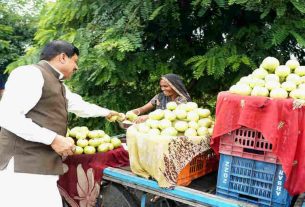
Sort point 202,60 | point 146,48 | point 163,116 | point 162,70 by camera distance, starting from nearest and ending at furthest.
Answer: point 163,116 < point 202,60 < point 162,70 < point 146,48

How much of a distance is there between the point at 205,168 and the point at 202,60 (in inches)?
69.4

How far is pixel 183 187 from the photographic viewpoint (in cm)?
283

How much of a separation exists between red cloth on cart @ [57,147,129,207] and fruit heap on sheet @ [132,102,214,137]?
1.86ft

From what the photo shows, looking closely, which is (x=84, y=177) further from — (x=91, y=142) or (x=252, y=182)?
(x=252, y=182)

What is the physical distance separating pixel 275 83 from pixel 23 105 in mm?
1836

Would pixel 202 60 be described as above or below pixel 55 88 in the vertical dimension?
above

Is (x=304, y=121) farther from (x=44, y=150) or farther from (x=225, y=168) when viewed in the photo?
(x=44, y=150)

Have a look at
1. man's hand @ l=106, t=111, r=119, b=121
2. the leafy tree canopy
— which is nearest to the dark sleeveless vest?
man's hand @ l=106, t=111, r=119, b=121

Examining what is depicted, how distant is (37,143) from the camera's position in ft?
9.07

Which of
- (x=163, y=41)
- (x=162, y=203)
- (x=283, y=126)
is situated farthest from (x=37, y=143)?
(x=163, y=41)

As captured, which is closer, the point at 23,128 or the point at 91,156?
the point at 23,128

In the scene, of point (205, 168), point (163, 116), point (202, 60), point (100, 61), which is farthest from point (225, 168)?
point (100, 61)

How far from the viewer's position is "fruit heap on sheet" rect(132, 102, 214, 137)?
9.93ft

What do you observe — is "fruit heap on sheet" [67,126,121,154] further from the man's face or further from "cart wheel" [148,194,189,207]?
the man's face
